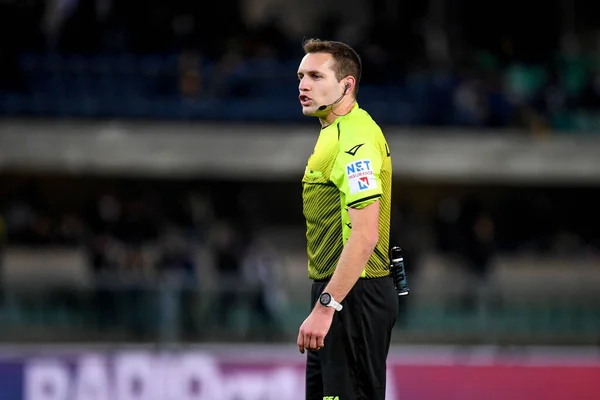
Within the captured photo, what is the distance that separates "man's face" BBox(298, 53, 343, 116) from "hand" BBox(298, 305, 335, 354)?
31.9 inches

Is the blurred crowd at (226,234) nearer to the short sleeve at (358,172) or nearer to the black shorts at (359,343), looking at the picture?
the black shorts at (359,343)

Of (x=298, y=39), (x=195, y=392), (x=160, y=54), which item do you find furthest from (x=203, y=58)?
(x=195, y=392)

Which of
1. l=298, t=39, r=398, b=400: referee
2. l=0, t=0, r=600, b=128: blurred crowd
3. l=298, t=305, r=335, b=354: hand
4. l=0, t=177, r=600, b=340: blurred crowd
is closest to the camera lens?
l=298, t=305, r=335, b=354: hand

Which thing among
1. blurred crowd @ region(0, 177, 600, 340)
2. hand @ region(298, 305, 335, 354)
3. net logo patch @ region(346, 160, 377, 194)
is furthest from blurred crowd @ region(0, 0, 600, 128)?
hand @ region(298, 305, 335, 354)

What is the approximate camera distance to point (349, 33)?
17516mm

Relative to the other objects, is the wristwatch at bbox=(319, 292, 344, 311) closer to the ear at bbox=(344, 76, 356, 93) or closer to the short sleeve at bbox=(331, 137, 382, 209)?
the short sleeve at bbox=(331, 137, 382, 209)

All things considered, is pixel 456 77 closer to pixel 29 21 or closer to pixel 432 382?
pixel 29 21

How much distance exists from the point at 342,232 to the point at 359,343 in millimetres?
460

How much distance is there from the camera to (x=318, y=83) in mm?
4828

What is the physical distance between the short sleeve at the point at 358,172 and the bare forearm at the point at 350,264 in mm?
135

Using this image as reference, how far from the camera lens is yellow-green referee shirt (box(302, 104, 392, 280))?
4.62 m

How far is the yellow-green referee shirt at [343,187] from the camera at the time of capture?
4.62m

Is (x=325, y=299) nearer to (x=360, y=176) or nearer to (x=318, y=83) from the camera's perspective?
(x=360, y=176)

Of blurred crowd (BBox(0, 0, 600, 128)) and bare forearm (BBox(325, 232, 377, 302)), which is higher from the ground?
blurred crowd (BBox(0, 0, 600, 128))
